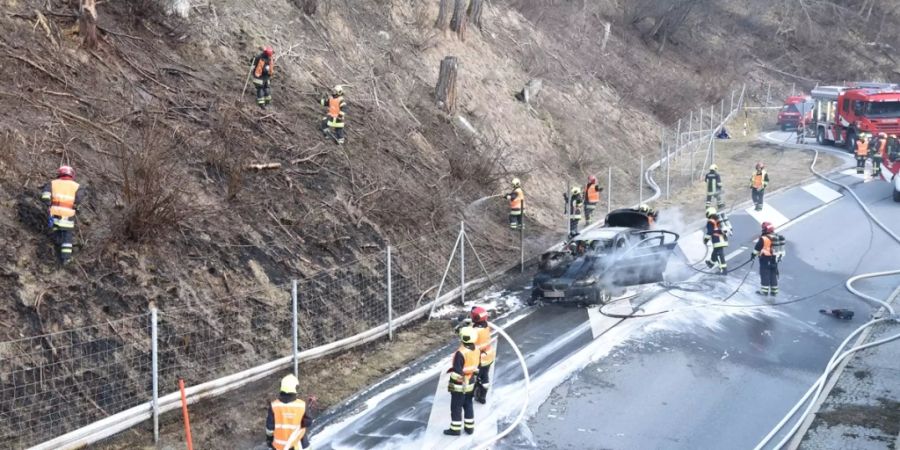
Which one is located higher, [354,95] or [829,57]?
[829,57]

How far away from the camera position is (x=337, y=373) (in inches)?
532

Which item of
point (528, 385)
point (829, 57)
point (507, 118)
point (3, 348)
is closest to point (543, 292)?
point (528, 385)

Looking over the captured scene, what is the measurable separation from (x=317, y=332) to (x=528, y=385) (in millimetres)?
3608

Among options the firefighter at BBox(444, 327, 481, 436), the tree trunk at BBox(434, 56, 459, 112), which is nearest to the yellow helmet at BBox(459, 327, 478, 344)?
the firefighter at BBox(444, 327, 481, 436)

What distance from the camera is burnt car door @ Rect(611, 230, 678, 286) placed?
18250 mm

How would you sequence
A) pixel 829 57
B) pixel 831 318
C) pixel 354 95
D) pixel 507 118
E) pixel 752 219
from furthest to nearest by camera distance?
pixel 829 57, pixel 507 118, pixel 752 219, pixel 354 95, pixel 831 318

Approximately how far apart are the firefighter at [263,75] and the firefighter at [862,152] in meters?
20.9

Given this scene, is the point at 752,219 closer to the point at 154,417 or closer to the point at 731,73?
the point at 154,417

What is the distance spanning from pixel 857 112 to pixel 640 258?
72.2ft

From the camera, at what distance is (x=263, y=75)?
1873 cm

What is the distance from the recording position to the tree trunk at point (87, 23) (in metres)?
17.2

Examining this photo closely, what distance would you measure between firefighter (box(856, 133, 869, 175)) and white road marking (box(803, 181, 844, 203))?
1.99m

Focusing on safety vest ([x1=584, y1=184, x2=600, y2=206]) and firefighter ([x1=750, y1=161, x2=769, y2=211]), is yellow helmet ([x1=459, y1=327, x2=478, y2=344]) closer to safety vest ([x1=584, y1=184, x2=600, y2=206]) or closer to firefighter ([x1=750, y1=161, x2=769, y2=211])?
safety vest ([x1=584, y1=184, x2=600, y2=206])

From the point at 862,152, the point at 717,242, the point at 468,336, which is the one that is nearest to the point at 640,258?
the point at 717,242
